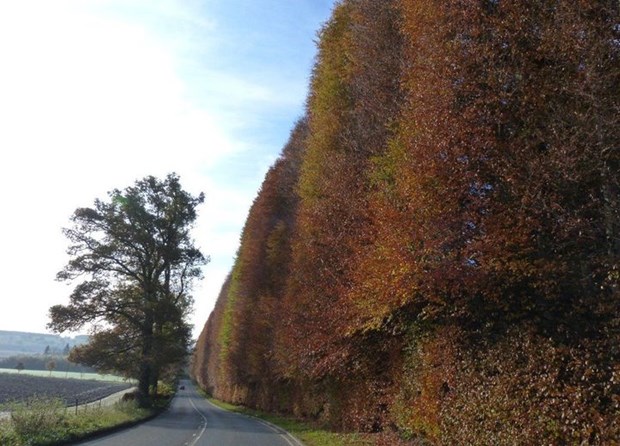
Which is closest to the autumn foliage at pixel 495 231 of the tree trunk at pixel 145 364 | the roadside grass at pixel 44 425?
the roadside grass at pixel 44 425

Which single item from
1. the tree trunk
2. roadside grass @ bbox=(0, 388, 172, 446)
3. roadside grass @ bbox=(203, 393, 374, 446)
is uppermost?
the tree trunk

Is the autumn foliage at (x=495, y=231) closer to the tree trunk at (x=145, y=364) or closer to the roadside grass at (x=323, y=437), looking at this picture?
the roadside grass at (x=323, y=437)

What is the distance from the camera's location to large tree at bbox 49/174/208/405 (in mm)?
39375

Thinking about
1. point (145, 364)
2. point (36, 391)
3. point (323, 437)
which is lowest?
point (323, 437)

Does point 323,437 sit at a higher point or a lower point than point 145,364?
lower

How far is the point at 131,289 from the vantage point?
42.0 metres

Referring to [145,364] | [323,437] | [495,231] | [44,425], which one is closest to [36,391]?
[145,364]

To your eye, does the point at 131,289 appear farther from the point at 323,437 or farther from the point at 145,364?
the point at 323,437

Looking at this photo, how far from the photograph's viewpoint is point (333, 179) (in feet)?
64.8

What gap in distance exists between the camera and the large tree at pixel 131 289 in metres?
39.4

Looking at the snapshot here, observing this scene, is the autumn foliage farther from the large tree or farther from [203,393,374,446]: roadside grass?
the large tree

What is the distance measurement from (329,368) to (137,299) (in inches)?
1040

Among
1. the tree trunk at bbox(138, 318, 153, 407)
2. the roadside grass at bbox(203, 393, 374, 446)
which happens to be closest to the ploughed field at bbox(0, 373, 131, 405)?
the tree trunk at bbox(138, 318, 153, 407)

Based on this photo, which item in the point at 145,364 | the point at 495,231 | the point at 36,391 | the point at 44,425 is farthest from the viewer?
the point at 36,391
